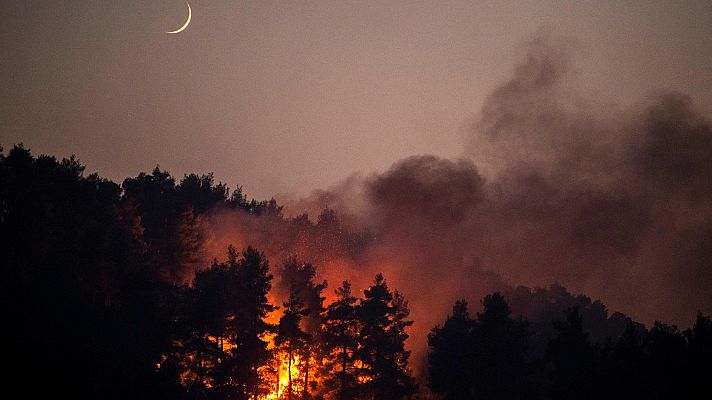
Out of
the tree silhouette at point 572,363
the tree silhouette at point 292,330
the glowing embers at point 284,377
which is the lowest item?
the tree silhouette at point 572,363

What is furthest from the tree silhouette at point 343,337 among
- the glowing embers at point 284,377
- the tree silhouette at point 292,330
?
the glowing embers at point 284,377

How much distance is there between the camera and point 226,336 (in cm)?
6569

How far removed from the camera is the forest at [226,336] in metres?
54.9

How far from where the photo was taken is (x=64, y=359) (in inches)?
2133

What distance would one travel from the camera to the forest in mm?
54875

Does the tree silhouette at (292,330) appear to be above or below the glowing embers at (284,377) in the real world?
above

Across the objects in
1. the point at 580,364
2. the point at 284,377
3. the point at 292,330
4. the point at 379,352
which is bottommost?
the point at 580,364

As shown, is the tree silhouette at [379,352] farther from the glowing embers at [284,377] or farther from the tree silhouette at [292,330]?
the glowing embers at [284,377]

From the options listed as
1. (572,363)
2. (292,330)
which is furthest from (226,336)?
(572,363)

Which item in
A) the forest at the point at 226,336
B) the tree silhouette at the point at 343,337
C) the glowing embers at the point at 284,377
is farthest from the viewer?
the tree silhouette at the point at 343,337

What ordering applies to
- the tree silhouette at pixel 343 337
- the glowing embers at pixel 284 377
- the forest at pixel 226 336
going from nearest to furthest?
the forest at pixel 226 336
the glowing embers at pixel 284 377
the tree silhouette at pixel 343 337

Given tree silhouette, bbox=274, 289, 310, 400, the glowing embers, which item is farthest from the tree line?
the glowing embers

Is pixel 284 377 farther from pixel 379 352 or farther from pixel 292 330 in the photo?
pixel 379 352

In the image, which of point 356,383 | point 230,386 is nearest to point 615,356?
point 356,383
